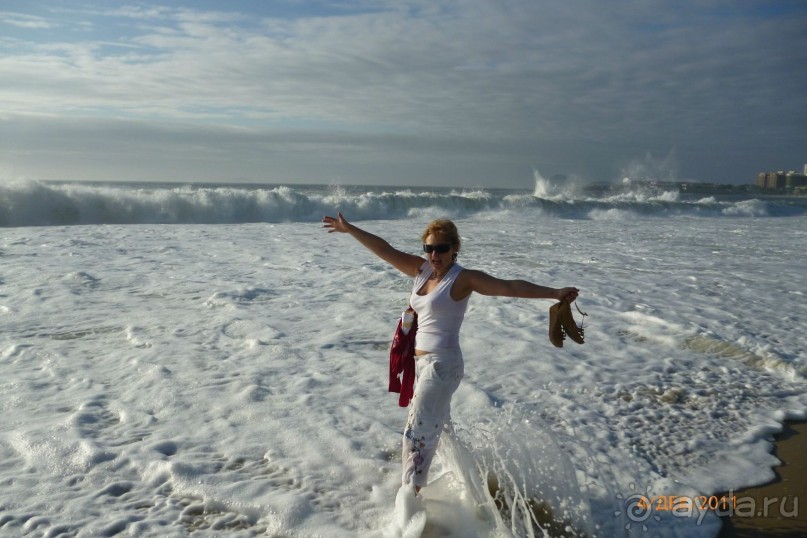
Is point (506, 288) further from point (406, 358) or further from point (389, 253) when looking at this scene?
point (389, 253)

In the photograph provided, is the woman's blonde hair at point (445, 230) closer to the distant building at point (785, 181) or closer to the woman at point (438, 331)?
the woman at point (438, 331)

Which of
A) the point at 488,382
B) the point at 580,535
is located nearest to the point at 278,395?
the point at 488,382

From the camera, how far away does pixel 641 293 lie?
1038 centimetres

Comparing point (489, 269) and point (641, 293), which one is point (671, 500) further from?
point (489, 269)

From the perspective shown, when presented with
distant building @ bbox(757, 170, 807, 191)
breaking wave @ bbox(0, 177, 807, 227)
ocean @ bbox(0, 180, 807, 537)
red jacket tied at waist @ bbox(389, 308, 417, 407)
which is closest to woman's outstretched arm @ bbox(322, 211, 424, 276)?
red jacket tied at waist @ bbox(389, 308, 417, 407)

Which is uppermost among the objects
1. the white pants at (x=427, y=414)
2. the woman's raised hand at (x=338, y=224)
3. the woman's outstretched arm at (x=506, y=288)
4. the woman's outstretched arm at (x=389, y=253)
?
the woman's raised hand at (x=338, y=224)

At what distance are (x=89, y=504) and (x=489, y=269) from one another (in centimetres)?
1014

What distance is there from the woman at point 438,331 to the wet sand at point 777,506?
63.0 inches

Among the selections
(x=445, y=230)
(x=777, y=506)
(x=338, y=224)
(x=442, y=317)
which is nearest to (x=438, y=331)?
(x=442, y=317)

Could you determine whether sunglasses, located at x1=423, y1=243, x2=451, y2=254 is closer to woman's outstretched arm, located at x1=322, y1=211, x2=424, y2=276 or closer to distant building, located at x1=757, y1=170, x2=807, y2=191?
woman's outstretched arm, located at x1=322, y1=211, x2=424, y2=276

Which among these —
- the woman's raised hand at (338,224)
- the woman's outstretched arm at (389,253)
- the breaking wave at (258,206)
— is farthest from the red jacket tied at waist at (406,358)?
the breaking wave at (258,206)

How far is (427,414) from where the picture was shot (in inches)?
138

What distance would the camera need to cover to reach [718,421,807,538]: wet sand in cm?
358

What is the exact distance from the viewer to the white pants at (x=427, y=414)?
3516 mm
